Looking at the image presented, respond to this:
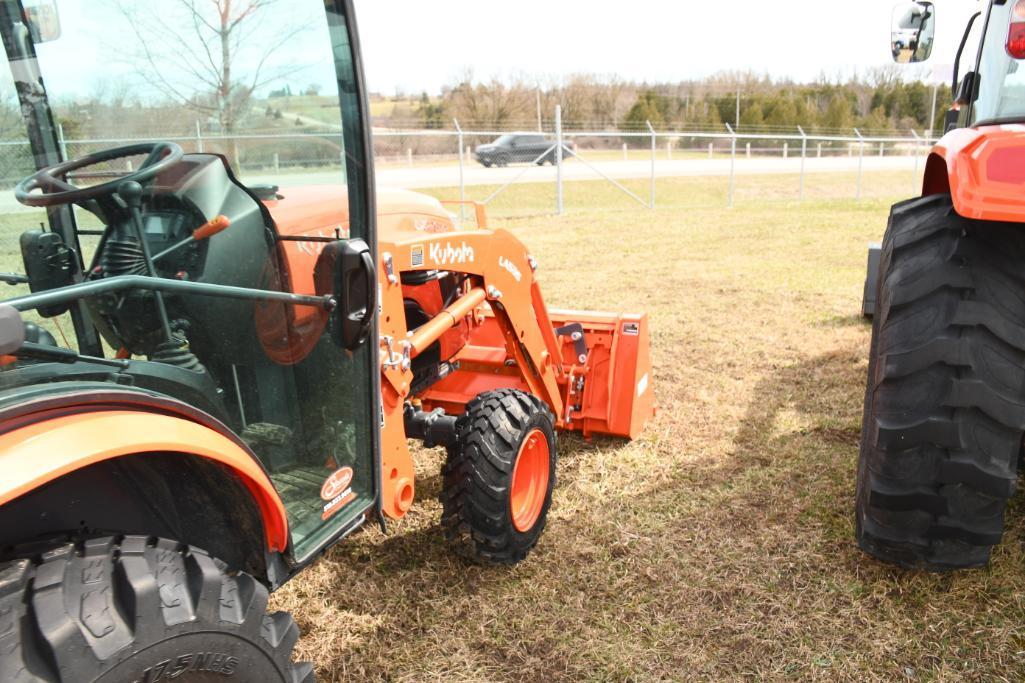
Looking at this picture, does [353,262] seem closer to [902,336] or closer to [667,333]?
[902,336]

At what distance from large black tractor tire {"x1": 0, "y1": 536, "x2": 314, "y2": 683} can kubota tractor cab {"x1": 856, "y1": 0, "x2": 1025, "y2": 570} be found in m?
1.94

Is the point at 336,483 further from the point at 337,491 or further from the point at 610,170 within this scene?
the point at 610,170

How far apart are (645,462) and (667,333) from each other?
2486mm

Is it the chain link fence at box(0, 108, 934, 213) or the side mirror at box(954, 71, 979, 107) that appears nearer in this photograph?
the chain link fence at box(0, 108, 934, 213)

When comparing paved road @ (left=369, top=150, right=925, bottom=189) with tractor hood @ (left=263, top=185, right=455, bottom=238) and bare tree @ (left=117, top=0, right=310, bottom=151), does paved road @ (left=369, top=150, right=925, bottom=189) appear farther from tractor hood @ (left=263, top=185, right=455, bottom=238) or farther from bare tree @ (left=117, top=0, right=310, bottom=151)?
bare tree @ (left=117, top=0, right=310, bottom=151)

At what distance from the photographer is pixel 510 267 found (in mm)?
3266

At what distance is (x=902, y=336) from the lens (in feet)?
7.71

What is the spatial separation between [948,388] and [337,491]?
6.12ft

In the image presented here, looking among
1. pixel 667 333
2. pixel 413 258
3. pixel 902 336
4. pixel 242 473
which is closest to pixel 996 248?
pixel 902 336

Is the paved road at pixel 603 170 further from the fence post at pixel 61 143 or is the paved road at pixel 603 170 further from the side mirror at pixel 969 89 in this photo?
the fence post at pixel 61 143

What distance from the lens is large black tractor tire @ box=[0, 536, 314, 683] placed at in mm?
1188

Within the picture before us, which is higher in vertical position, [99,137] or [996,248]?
[99,137]

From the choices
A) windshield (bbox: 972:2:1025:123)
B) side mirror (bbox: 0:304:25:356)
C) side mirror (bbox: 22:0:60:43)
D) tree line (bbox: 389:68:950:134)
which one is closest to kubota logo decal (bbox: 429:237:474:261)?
side mirror (bbox: 22:0:60:43)

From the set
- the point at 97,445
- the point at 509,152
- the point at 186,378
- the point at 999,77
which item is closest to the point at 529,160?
the point at 509,152
